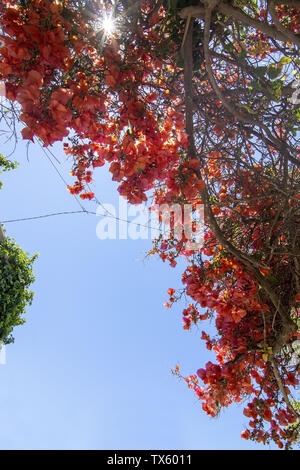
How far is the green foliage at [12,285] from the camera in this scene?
2.95 metres

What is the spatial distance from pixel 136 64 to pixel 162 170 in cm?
64

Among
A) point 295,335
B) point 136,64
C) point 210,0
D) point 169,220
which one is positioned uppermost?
point 136,64

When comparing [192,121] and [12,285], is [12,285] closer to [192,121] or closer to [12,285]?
[12,285]

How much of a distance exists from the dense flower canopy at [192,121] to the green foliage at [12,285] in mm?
1364

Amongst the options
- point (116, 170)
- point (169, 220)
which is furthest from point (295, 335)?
point (116, 170)

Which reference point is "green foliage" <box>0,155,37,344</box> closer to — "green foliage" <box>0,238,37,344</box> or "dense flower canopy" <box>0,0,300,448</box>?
"green foliage" <box>0,238,37,344</box>

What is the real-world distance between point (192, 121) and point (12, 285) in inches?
97.2

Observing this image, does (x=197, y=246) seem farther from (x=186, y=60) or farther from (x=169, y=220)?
(x=186, y=60)

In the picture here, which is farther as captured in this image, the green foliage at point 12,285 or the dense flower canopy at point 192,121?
the green foliage at point 12,285

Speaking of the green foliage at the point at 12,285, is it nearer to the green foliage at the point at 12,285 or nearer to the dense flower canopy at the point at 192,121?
the green foliage at the point at 12,285

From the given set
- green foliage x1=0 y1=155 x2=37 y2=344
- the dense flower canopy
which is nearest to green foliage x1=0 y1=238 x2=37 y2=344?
green foliage x1=0 y1=155 x2=37 y2=344

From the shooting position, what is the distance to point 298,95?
173 cm

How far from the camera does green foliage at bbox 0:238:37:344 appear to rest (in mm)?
2947

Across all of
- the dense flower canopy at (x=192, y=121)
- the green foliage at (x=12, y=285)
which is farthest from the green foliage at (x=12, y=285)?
the dense flower canopy at (x=192, y=121)
